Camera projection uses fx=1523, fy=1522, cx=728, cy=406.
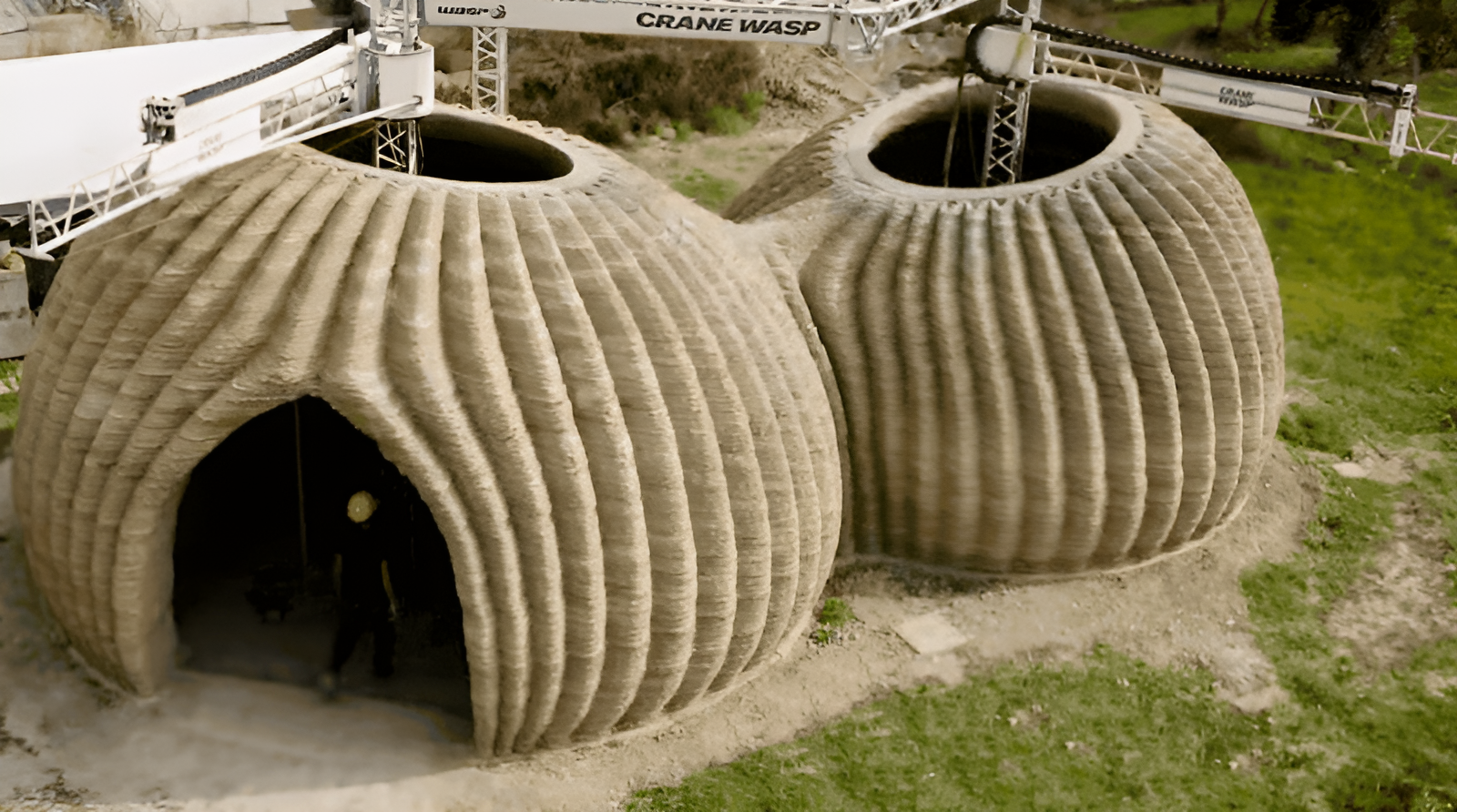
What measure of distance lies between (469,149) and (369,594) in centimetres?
426

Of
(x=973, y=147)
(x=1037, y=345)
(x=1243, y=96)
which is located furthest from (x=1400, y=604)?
(x=973, y=147)

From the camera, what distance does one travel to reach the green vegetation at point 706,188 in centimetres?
2666

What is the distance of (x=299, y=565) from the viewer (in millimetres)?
14781

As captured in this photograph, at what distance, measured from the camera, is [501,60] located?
837 inches

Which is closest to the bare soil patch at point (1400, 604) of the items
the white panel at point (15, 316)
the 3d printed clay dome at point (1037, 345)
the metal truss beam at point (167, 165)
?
the 3d printed clay dome at point (1037, 345)

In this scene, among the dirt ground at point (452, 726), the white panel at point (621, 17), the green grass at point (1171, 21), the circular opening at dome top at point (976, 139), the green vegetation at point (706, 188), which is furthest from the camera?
the green grass at point (1171, 21)

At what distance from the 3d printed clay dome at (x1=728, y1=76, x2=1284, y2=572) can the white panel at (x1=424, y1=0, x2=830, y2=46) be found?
200 cm

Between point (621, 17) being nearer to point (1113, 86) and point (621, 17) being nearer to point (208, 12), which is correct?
point (1113, 86)

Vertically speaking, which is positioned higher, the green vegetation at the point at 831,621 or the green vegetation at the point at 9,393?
the green vegetation at the point at 9,393

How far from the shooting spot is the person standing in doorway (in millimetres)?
13469

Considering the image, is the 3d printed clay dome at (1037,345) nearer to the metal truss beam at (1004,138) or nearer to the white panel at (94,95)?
the metal truss beam at (1004,138)

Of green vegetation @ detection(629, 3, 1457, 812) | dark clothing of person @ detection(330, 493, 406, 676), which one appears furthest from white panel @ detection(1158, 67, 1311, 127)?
dark clothing of person @ detection(330, 493, 406, 676)

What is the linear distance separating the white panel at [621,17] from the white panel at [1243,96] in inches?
174

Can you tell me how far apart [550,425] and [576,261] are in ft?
4.46
